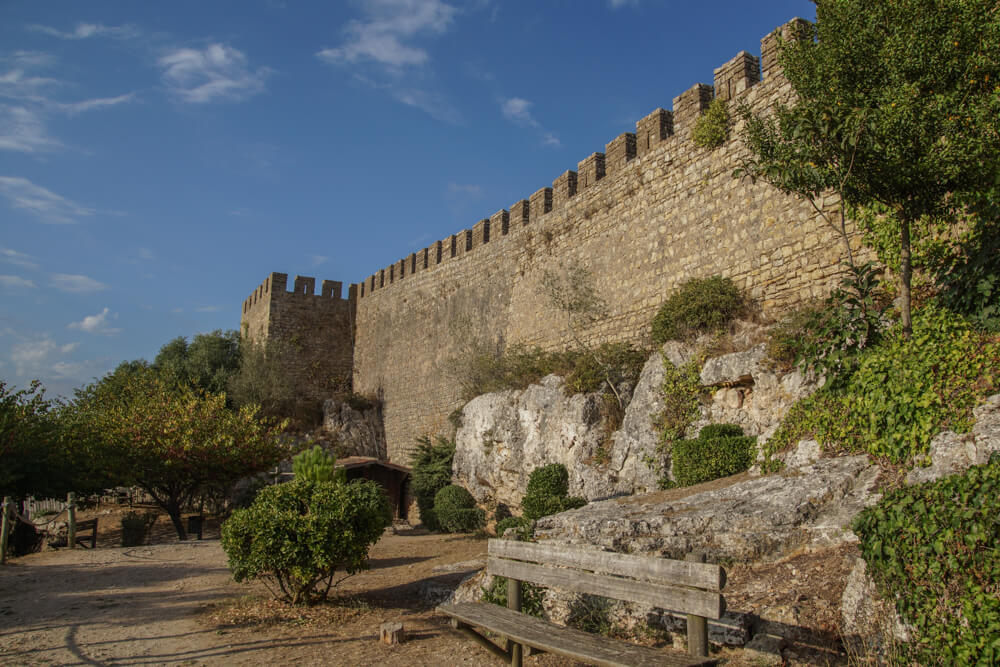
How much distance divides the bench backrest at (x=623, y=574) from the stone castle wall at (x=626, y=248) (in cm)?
694

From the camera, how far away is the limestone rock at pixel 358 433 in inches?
949

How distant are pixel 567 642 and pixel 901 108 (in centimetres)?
634

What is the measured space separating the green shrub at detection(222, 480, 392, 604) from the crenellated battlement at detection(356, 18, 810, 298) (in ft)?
25.8

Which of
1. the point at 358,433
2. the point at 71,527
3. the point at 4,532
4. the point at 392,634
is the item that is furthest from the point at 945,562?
the point at 358,433

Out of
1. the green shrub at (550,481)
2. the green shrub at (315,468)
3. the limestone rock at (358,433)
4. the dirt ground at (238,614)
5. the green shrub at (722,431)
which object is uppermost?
the limestone rock at (358,433)

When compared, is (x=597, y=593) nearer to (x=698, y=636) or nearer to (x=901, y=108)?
(x=698, y=636)

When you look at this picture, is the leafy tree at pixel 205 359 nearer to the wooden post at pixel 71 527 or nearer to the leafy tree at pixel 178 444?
the leafy tree at pixel 178 444

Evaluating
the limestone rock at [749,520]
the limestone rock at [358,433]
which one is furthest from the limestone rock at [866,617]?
the limestone rock at [358,433]

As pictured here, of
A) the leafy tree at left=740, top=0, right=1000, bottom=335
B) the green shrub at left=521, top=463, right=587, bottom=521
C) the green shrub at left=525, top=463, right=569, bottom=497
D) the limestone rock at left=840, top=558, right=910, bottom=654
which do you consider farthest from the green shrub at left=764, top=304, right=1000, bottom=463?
the green shrub at left=525, top=463, right=569, bottom=497

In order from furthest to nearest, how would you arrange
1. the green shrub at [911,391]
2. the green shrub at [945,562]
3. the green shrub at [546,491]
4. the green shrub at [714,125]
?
the green shrub at [546,491] < the green shrub at [714,125] < the green shrub at [911,391] < the green shrub at [945,562]

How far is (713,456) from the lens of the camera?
30.0ft

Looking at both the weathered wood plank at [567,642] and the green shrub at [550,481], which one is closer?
the weathered wood plank at [567,642]

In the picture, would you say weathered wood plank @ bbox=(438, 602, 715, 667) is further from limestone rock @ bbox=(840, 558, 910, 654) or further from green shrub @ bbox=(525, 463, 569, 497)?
green shrub @ bbox=(525, 463, 569, 497)

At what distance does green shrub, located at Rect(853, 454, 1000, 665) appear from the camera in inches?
122
